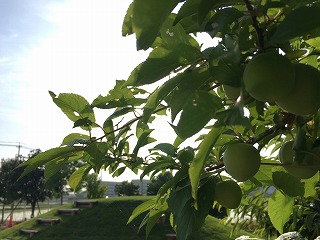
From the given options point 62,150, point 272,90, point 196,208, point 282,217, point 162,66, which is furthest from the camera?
point 282,217

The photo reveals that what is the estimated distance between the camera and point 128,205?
8531mm

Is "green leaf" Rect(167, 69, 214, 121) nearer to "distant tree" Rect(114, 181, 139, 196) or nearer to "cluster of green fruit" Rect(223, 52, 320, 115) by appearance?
"cluster of green fruit" Rect(223, 52, 320, 115)

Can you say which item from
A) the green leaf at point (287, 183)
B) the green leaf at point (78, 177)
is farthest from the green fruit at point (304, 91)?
the green leaf at point (78, 177)

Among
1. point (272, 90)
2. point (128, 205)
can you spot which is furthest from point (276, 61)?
point (128, 205)

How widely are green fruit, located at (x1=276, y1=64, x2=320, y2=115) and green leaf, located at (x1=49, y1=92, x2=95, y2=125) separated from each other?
1.88ft

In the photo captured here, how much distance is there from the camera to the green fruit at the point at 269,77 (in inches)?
18.2

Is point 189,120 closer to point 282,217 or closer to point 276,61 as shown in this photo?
point 276,61

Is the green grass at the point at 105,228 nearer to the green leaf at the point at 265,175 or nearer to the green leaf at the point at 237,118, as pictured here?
the green leaf at the point at 265,175

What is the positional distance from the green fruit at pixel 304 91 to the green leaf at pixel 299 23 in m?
0.06

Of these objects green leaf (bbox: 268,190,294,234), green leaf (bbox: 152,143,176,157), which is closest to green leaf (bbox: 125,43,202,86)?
green leaf (bbox: 152,143,176,157)

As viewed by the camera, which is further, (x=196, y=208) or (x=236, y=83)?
(x=196, y=208)

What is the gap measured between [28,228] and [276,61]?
9182 millimetres

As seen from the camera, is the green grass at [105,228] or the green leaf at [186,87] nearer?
the green leaf at [186,87]

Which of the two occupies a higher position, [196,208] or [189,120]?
[189,120]
